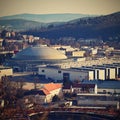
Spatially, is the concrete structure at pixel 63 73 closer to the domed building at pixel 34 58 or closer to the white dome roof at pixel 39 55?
the domed building at pixel 34 58

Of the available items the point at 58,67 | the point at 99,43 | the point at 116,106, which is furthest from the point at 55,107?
the point at 99,43

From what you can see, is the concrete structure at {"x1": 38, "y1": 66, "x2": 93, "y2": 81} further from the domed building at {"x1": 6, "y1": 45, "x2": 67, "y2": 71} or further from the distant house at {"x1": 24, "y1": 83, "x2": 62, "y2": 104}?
the distant house at {"x1": 24, "y1": 83, "x2": 62, "y2": 104}

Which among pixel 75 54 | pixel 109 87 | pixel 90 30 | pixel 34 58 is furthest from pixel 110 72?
pixel 90 30

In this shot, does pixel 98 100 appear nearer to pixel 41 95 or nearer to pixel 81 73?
pixel 41 95

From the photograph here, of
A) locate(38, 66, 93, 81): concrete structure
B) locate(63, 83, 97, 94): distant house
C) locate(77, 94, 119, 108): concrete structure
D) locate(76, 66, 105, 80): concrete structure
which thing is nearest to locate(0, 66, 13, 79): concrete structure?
locate(38, 66, 93, 81): concrete structure

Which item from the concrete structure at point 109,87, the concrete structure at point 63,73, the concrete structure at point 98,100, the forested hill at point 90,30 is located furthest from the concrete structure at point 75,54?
the concrete structure at point 98,100
